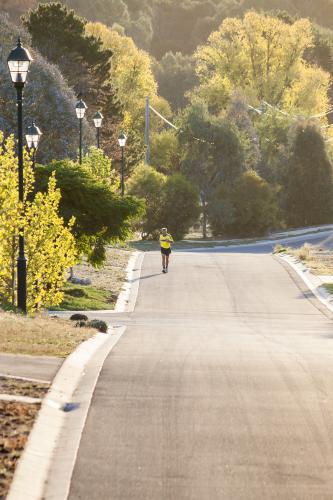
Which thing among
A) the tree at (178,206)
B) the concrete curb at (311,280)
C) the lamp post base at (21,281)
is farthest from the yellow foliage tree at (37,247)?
the tree at (178,206)

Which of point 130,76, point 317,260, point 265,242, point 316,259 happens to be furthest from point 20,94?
point 130,76

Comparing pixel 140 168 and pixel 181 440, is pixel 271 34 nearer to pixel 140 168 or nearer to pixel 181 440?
pixel 140 168

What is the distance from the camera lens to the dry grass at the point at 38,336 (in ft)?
48.5

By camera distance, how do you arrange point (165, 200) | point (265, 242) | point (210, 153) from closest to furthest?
point (265, 242), point (165, 200), point (210, 153)

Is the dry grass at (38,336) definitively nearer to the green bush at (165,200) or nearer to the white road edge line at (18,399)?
the white road edge line at (18,399)

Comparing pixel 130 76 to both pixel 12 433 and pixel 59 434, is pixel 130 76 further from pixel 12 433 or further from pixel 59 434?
pixel 12 433

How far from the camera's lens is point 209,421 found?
34.4 feet

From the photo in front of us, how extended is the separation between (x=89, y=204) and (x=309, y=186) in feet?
180

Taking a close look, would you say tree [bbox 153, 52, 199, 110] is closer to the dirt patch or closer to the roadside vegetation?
the roadside vegetation

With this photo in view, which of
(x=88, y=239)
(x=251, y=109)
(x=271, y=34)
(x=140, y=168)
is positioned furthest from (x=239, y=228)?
(x=88, y=239)

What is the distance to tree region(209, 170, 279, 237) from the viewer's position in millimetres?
76562

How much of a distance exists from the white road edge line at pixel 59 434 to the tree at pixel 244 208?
61470 mm

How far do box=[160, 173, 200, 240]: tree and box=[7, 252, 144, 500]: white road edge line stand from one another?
2253 inches

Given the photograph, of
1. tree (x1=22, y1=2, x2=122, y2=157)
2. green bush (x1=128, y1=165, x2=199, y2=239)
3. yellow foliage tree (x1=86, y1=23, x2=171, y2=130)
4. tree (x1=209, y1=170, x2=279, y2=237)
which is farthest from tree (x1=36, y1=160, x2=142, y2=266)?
yellow foliage tree (x1=86, y1=23, x2=171, y2=130)
